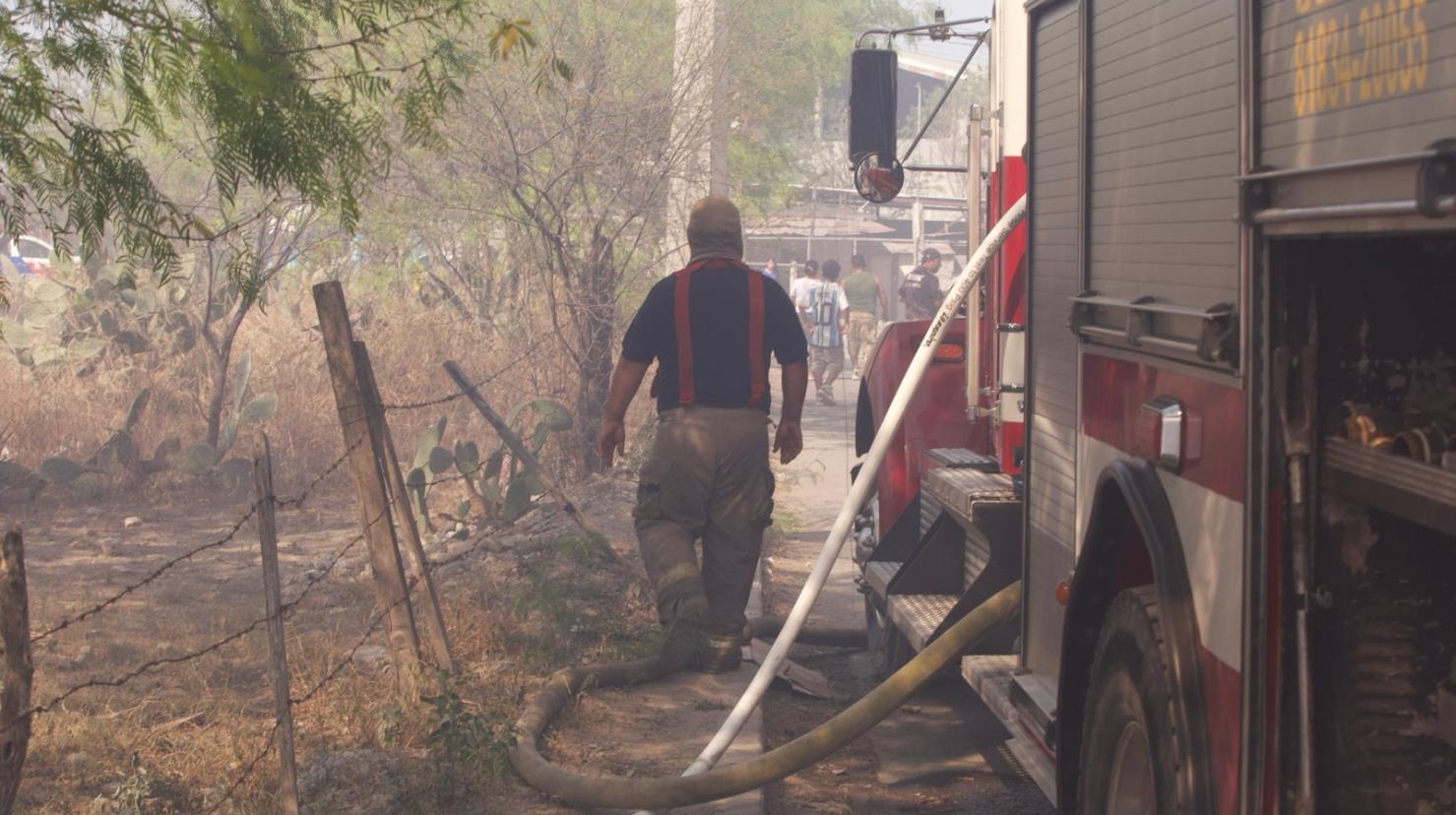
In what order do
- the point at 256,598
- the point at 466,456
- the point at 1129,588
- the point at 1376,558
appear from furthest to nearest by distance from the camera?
the point at 466,456 → the point at 256,598 → the point at 1129,588 → the point at 1376,558

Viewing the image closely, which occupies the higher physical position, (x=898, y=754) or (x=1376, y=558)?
(x=1376, y=558)

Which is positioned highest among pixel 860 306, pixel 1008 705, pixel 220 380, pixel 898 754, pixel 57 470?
pixel 860 306

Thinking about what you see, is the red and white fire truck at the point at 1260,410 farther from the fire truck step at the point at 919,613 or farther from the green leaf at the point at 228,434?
the green leaf at the point at 228,434

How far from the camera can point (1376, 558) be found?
9.27 ft

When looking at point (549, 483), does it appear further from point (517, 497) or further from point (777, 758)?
point (777, 758)

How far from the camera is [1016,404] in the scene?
5.74 metres

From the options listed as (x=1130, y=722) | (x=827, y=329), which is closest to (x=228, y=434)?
(x=1130, y=722)

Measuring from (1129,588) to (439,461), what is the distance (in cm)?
661

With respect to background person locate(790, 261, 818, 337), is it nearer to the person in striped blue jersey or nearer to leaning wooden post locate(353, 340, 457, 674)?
the person in striped blue jersey

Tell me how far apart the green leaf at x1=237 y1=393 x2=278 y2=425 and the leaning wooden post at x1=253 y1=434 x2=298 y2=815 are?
7.28m

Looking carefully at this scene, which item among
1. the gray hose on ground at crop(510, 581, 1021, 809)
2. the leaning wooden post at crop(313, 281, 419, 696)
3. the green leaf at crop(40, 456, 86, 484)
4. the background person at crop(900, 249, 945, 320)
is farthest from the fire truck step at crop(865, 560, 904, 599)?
the background person at crop(900, 249, 945, 320)

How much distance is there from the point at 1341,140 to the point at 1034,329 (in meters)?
2.30

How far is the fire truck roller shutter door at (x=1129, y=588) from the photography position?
3148mm

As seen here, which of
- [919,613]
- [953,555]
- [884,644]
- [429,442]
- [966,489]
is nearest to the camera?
[966,489]
